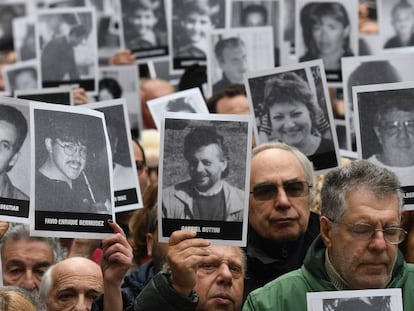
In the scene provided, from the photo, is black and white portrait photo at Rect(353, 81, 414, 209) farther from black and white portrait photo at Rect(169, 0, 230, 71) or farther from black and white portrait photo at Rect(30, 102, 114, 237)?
black and white portrait photo at Rect(169, 0, 230, 71)

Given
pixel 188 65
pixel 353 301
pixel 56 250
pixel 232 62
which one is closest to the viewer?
pixel 353 301

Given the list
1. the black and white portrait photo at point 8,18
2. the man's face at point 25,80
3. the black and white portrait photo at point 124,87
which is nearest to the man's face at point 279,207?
the black and white portrait photo at point 124,87

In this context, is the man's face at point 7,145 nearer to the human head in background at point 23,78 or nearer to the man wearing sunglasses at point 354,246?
the man wearing sunglasses at point 354,246

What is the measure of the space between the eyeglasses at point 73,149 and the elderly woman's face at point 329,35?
317cm

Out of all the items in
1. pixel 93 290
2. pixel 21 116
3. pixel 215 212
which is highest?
pixel 21 116

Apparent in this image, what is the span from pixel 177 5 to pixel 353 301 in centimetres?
517

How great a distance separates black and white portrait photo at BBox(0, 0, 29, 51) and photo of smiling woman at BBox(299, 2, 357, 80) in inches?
239

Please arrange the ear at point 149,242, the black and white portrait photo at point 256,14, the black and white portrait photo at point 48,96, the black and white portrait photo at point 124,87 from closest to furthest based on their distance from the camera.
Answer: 1. the ear at point 149,242
2. the black and white portrait photo at point 48,96
3. the black and white portrait photo at point 124,87
4. the black and white portrait photo at point 256,14

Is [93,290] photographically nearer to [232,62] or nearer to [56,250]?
[56,250]

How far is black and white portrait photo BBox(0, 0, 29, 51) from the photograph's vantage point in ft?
49.7

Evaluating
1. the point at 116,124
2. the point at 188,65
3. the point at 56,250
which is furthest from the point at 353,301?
the point at 188,65

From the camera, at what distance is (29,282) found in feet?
25.5

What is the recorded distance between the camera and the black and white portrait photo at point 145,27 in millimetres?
11203

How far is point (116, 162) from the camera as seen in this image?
24.6 feet
